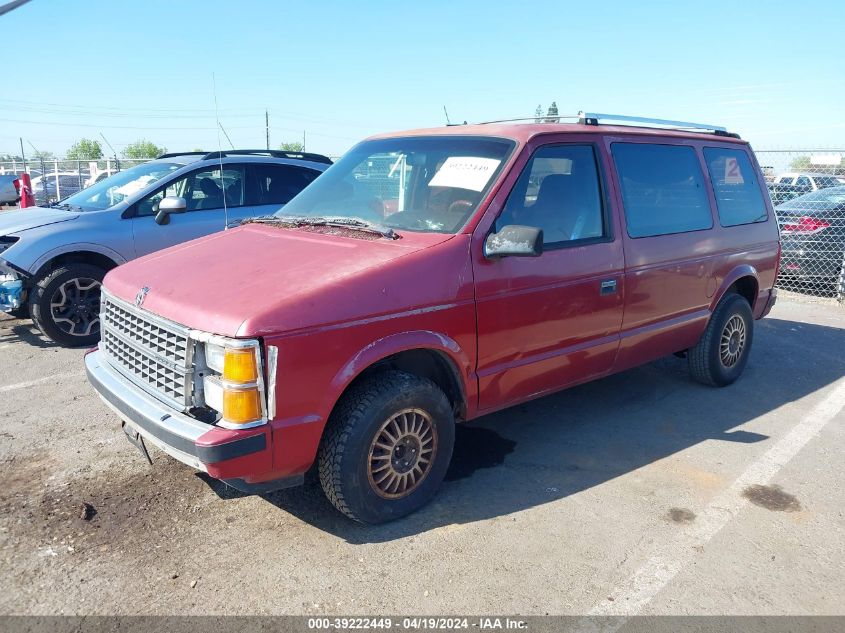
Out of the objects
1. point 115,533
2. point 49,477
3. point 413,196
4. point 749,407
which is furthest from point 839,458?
point 49,477

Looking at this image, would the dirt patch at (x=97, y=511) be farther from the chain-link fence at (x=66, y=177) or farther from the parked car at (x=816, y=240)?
the chain-link fence at (x=66, y=177)

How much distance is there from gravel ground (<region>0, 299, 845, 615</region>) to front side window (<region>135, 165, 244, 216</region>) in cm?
252

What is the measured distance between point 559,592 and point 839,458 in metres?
2.56

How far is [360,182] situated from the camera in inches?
164

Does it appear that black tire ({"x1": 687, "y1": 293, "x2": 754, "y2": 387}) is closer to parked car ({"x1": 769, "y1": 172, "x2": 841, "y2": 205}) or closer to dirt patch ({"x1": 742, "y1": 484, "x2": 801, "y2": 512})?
dirt patch ({"x1": 742, "y1": 484, "x2": 801, "y2": 512})

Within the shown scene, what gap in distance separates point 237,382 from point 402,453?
3.35 feet

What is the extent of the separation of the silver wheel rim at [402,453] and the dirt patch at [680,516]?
4.32 ft

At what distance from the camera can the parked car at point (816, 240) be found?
928cm

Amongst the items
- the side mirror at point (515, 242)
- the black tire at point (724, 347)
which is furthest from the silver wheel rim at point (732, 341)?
the side mirror at point (515, 242)

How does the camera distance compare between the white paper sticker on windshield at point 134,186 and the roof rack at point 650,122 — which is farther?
the white paper sticker on windshield at point 134,186

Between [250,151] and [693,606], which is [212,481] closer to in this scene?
[693,606]

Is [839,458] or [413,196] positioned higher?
[413,196]

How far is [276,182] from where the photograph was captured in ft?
24.2

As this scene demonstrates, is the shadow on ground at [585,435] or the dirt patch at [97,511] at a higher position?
the dirt patch at [97,511]
